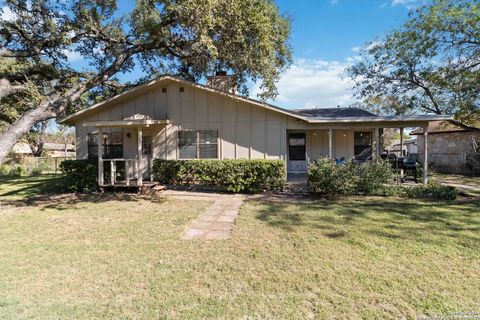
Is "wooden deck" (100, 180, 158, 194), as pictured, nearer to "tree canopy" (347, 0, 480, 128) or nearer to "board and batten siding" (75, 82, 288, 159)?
"board and batten siding" (75, 82, 288, 159)

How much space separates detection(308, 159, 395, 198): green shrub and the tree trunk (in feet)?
28.7

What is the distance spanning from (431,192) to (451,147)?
13826 millimetres

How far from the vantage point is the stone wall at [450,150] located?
58.7 ft

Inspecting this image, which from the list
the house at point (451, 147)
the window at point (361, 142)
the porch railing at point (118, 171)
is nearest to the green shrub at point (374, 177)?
the window at point (361, 142)

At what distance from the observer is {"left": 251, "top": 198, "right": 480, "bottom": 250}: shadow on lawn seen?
17.2ft

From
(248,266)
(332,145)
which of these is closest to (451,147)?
(332,145)

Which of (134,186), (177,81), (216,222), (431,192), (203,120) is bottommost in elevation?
(216,222)

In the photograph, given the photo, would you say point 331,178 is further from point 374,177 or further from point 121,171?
point 121,171

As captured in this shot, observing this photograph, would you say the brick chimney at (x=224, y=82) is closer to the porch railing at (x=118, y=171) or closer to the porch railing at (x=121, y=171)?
the porch railing at (x=121, y=171)

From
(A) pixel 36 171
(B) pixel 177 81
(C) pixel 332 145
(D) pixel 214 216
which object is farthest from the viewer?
(A) pixel 36 171

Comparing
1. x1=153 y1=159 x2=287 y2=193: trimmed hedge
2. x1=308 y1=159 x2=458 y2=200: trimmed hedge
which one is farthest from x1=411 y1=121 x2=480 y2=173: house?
x1=153 y1=159 x2=287 y2=193: trimmed hedge

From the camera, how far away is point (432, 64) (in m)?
16.1

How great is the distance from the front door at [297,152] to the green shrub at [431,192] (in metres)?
5.33

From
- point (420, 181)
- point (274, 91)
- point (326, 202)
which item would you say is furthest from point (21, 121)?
point (420, 181)
